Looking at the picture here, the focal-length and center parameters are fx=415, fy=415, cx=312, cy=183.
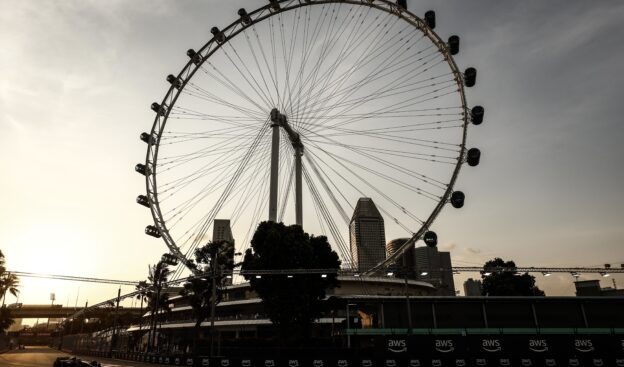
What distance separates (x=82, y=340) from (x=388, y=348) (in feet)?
265

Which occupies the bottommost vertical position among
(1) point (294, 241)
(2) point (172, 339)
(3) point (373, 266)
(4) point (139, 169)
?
(2) point (172, 339)

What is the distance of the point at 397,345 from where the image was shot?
30.5m

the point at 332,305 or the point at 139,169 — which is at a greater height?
the point at 139,169

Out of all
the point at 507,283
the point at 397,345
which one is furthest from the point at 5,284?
the point at 507,283

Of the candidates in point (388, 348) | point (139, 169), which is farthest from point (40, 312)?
point (388, 348)

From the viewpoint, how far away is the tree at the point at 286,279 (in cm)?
3791

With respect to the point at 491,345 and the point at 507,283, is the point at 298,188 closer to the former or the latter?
the point at 491,345

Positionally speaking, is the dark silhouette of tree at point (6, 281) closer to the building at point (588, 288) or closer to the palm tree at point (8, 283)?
the palm tree at point (8, 283)

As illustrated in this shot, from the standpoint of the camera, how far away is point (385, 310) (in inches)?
1953

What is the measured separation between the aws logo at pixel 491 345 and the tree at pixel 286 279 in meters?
13.3

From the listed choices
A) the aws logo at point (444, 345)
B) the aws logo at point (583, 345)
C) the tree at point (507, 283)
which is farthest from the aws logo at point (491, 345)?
the tree at point (507, 283)

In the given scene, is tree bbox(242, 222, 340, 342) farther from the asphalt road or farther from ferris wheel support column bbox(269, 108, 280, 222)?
the asphalt road

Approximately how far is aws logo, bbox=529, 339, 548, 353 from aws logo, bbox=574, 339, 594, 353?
2.24 meters

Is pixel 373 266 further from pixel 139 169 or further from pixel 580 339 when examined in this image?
pixel 139 169
